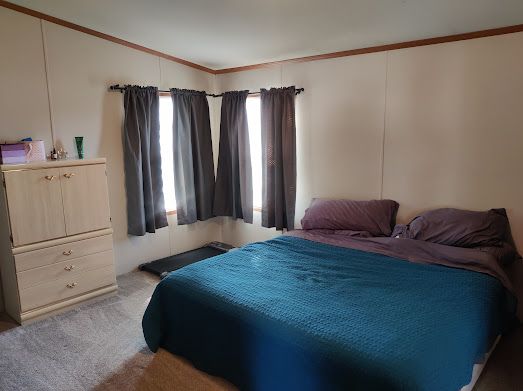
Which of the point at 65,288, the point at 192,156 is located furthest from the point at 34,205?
the point at 192,156

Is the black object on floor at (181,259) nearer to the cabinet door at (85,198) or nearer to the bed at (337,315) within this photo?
the cabinet door at (85,198)

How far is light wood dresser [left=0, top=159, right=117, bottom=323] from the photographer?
2.64 m

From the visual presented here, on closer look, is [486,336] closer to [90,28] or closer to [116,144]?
[116,144]

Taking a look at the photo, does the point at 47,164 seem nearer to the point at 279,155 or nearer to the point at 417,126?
the point at 279,155

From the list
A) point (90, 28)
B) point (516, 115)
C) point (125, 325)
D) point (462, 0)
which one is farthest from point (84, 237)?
point (516, 115)

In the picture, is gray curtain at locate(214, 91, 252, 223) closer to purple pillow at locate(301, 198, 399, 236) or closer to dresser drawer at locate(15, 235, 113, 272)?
purple pillow at locate(301, 198, 399, 236)

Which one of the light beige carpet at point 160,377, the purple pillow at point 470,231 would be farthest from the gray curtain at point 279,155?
the light beige carpet at point 160,377

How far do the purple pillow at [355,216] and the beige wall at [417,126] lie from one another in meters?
0.17

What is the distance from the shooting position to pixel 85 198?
9.77ft

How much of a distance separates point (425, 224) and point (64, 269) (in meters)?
2.82

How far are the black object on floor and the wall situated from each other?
0.41 ft

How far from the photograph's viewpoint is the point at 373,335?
62.6 inches

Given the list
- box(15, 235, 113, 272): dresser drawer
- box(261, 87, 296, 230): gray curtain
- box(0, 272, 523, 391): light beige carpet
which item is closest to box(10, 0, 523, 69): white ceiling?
box(261, 87, 296, 230): gray curtain

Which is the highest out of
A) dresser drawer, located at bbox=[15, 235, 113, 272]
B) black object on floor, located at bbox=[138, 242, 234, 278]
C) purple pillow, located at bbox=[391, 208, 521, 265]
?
purple pillow, located at bbox=[391, 208, 521, 265]
